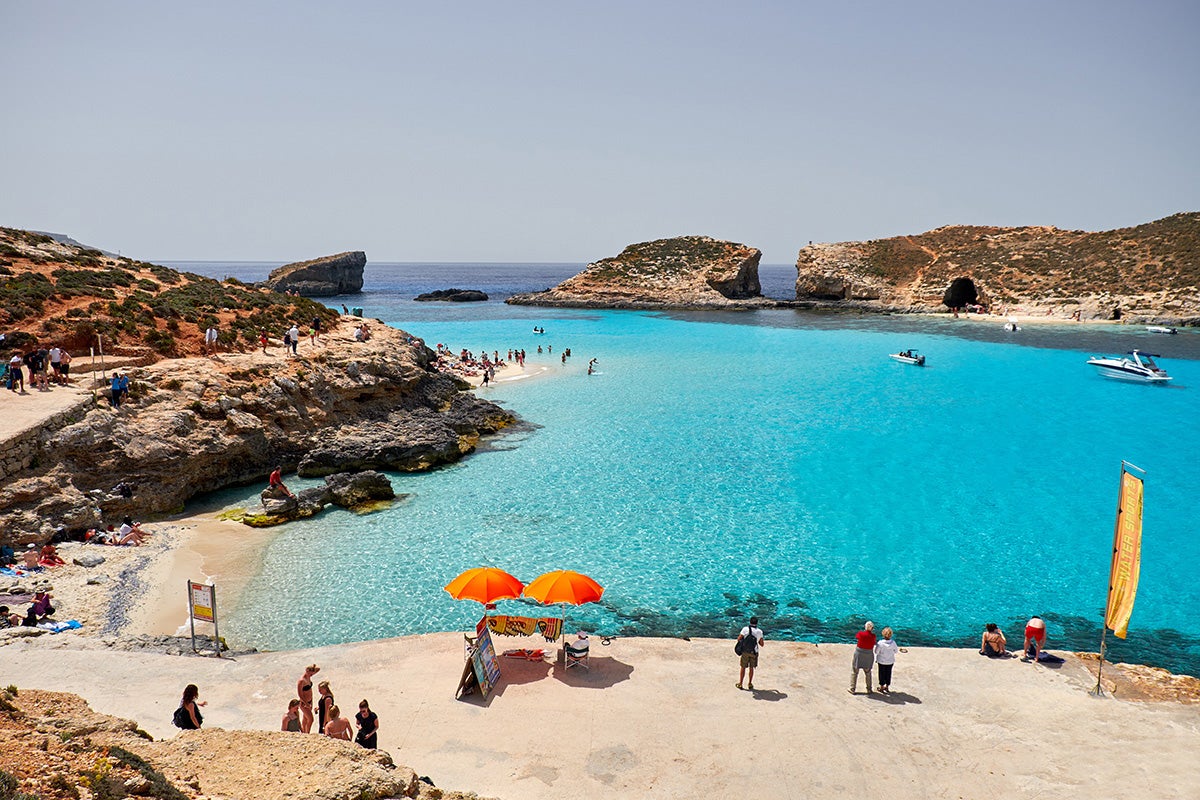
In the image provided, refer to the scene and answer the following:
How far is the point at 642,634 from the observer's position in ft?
49.8

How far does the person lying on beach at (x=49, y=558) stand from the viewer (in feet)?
54.0

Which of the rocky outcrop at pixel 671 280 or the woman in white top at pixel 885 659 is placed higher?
the rocky outcrop at pixel 671 280

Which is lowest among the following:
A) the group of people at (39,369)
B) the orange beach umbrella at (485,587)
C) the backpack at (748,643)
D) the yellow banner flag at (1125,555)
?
the backpack at (748,643)

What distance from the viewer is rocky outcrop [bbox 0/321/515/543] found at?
18.9 meters

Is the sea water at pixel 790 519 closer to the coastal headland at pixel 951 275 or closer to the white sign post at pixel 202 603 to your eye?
the white sign post at pixel 202 603

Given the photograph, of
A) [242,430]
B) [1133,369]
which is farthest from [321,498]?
[1133,369]

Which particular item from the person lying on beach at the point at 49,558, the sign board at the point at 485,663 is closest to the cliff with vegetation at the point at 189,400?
the person lying on beach at the point at 49,558

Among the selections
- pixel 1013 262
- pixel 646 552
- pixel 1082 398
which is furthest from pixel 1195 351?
pixel 646 552

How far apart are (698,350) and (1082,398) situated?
30.1 m

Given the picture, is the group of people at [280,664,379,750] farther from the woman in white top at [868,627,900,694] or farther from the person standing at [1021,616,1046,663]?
the person standing at [1021,616,1046,663]

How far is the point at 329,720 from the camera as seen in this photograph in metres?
9.66

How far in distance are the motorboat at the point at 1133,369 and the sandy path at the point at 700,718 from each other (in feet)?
138

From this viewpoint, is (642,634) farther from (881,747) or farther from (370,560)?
(370,560)

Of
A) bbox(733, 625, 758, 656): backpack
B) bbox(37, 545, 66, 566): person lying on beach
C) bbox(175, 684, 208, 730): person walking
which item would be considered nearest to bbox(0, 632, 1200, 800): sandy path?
bbox(175, 684, 208, 730): person walking
